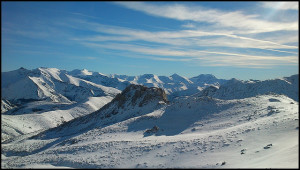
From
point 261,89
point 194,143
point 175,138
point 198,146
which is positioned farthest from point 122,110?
point 261,89

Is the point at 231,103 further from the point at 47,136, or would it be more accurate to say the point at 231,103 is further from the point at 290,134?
the point at 47,136

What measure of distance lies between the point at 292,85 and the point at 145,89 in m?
94.9

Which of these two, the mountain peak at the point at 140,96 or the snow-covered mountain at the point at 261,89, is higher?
the mountain peak at the point at 140,96

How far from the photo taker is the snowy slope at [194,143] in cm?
1854

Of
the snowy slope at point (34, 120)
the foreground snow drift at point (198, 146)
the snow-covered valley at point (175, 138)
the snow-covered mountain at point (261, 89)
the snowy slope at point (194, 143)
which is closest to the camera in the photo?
the foreground snow drift at point (198, 146)

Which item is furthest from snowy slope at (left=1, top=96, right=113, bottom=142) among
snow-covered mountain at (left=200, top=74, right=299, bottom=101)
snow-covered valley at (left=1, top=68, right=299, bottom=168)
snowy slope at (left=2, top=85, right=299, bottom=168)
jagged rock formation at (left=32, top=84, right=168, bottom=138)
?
snow-covered mountain at (left=200, top=74, right=299, bottom=101)

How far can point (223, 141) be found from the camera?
2359cm

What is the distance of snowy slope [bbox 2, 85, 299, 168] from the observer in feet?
60.8

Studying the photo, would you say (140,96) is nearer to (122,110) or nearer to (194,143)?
(122,110)

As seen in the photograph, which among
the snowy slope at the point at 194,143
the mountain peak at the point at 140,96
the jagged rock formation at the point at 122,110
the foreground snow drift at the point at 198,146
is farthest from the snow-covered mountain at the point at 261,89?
the foreground snow drift at the point at 198,146

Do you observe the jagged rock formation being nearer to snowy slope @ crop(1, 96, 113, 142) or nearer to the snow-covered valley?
the snow-covered valley

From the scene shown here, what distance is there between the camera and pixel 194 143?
24531mm

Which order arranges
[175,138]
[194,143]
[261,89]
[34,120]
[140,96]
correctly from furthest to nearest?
[261,89]
[34,120]
[140,96]
[175,138]
[194,143]

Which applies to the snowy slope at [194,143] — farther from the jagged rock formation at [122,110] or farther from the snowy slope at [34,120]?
the snowy slope at [34,120]
